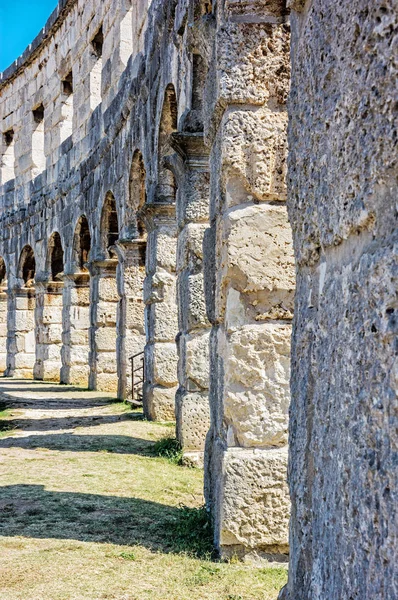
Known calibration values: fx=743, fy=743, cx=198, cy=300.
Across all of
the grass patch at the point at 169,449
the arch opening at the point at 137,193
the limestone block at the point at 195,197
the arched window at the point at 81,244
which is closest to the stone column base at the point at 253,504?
the grass patch at the point at 169,449

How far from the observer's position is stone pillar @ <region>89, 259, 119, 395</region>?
14.0m

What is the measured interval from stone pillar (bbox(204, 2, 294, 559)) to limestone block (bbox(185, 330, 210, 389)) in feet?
8.98

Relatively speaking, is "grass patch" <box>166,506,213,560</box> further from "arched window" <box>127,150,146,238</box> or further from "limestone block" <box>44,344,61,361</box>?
"limestone block" <box>44,344,61,361</box>

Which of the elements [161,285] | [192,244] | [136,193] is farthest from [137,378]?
[192,244]

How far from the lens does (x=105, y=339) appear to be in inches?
553

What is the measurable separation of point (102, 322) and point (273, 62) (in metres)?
10.3

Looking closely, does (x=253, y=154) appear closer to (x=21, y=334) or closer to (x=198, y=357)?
(x=198, y=357)

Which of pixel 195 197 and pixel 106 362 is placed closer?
pixel 195 197

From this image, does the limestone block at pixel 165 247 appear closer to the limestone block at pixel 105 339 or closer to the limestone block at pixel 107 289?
the limestone block at pixel 107 289

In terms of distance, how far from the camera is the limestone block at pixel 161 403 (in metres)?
9.17

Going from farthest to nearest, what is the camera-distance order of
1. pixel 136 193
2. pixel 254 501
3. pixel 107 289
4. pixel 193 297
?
pixel 107 289, pixel 136 193, pixel 193 297, pixel 254 501

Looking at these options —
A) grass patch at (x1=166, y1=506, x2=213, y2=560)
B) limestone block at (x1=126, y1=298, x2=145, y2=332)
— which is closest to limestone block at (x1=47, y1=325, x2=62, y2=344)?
limestone block at (x1=126, y1=298, x2=145, y2=332)

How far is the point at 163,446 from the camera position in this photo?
729 cm

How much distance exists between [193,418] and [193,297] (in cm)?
115
